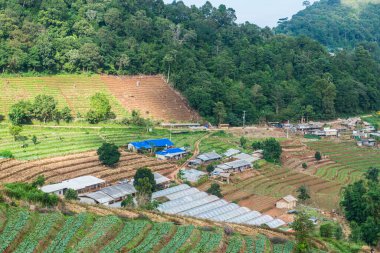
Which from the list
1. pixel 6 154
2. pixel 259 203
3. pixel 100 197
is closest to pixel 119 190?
pixel 100 197

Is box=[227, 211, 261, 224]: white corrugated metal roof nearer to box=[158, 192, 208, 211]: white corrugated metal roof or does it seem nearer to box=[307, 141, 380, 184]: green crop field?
box=[158, 192, 208, 211]: white corrugated metal roof

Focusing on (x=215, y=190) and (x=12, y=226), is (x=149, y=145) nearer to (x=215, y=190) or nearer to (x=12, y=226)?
(x=215, y=190)

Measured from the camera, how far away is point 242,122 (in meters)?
53.7

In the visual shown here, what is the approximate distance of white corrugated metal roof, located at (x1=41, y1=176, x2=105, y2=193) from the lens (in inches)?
1216

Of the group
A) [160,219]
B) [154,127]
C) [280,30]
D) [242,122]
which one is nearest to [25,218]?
[160,219]

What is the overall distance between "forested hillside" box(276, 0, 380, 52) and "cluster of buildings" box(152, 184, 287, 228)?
82.4 m

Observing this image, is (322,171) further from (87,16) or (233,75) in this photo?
(87,16)

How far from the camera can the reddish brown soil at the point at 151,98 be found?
50.6m

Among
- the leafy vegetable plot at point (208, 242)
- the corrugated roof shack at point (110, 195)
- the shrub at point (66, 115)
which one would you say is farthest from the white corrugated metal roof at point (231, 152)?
the leafy vegetable plot at point (208, 242)

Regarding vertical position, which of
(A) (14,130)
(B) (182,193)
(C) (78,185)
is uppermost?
(A) (14,130)

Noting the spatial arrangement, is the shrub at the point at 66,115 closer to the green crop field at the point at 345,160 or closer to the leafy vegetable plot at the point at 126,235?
the green crop field at the point at 345,160

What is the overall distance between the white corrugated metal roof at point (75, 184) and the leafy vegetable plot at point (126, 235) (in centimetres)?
1218

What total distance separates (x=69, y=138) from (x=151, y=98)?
13.7 meters

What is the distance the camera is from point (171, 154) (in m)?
41.0
